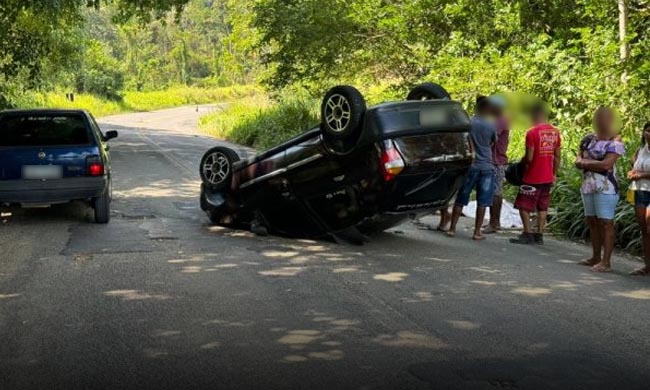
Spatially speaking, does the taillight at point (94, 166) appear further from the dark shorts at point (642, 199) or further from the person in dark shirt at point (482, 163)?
the dark shorts at point (642, 199)

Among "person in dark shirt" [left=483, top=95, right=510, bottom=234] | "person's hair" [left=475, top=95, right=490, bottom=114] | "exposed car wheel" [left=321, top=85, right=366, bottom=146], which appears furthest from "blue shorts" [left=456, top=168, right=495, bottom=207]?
"exposed car wheel" [left=321, top=85, right=366, bottom=146]

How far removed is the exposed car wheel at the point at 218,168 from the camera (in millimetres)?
9664

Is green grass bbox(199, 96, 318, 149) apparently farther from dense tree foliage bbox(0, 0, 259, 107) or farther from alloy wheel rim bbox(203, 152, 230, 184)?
alloy wheel rim bbox(203, 152, 230, 184)

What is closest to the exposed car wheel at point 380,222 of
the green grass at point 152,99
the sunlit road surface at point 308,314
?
the sunlit road surface at point 308,314

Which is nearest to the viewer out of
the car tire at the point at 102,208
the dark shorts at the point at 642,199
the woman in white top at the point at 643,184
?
the woman in white top at the point at 643,184

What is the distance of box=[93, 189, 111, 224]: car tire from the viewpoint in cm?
993

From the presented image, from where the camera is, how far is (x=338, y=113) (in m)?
7.83

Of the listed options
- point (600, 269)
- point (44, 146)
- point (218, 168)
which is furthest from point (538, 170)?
point (44, 146)

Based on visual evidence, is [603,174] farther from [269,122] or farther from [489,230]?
[269,122]

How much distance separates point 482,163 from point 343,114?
2.47 m

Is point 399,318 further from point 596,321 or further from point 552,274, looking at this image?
point 552,274

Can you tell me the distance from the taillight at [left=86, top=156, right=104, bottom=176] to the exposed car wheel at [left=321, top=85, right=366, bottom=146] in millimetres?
3528

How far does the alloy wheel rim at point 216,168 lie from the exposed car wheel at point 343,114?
221cm

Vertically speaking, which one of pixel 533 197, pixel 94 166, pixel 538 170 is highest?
pixel 538 170
